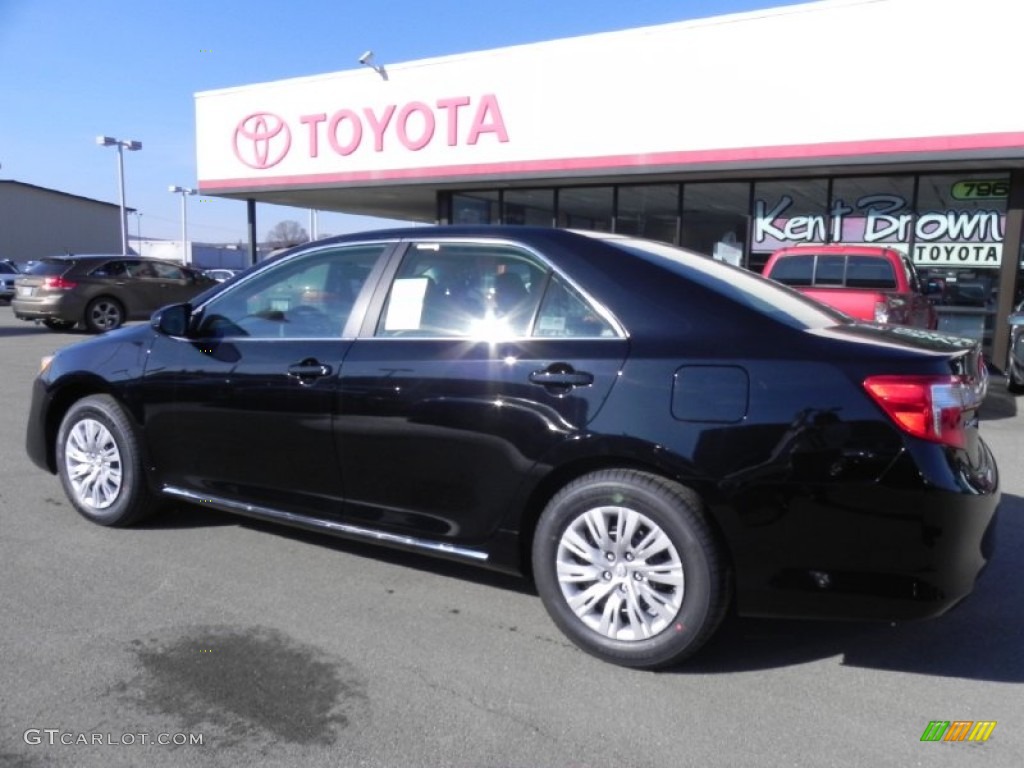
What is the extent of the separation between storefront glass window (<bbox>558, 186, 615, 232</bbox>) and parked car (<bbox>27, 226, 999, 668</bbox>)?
443 inches

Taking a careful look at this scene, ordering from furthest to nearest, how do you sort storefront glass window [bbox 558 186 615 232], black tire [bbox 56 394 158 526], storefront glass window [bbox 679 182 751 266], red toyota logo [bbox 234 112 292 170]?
red toyota logo [bbox 234 112 292 170] → storefront glass window [bbox 558 186 615 232] → storefront glass window [bbox 679 182 751 266] → black tire [bbox 56 394 158 526]

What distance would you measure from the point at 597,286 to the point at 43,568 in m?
2.92

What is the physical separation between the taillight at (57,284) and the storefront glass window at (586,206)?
9433 mm

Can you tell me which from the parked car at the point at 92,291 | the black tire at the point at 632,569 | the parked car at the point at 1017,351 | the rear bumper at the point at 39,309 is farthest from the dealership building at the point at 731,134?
the black tire at the point at 632,569

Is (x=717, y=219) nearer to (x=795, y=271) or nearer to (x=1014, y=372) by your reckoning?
(x=795, y=271)

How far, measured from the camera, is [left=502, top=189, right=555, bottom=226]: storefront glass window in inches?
612

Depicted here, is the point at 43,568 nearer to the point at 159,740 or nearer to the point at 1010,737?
the point at 159,740

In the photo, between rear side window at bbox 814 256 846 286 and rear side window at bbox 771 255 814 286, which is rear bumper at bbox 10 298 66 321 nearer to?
rear side window at bbox 771 255 814 286

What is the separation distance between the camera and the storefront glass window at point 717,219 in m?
13.6

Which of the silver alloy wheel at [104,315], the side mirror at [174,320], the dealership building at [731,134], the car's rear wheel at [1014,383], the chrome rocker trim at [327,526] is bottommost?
the chrome rocker trim at [327,526]

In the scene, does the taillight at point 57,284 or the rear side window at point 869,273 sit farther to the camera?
the taillight at point 57,284

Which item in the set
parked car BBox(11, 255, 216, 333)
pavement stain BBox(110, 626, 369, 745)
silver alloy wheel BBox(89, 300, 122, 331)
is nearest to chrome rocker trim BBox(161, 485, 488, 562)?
pavement stain BBox(110, 626, 369, 745)

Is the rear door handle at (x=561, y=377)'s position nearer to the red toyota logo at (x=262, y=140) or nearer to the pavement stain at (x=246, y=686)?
the pavement stain at (x=246, y=686)
